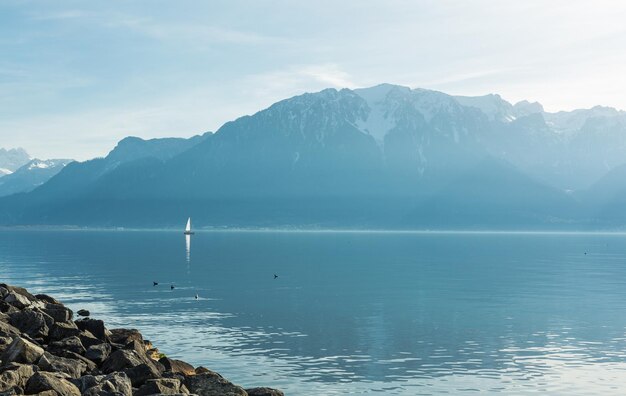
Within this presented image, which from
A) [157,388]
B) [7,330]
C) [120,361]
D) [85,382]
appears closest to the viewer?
[85,382]

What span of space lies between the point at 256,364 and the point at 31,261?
128835mm

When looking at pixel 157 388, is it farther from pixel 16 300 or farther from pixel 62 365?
pixel 16 300

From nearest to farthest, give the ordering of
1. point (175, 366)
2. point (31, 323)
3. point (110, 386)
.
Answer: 1. point (110, 386)
2. point (175, 366)
3. point (31, 323)

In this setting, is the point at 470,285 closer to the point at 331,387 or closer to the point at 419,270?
the point at 419,270

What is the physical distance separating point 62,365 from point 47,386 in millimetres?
6158

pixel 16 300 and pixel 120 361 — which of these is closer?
pixel 120 361

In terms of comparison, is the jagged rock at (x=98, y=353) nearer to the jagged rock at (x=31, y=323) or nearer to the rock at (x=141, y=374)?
the rock at (x=141, y=374)

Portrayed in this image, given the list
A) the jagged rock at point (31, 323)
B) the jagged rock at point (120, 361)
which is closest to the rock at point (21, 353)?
the jagged rock at point (120, 361)

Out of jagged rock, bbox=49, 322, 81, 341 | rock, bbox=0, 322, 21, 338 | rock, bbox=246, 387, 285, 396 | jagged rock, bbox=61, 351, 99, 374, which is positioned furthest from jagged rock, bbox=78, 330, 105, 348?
rock, bbox=246, 387, 285, 396

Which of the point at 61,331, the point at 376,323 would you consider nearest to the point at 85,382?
the point at 61,331

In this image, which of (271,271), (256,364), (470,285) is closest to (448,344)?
(256,364)

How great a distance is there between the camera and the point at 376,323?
7612 centimetres

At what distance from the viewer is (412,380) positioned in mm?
50969

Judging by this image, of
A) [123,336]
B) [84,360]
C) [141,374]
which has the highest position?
[84,360]
